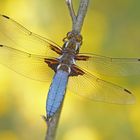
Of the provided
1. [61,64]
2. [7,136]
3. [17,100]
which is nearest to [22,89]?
[17,100]

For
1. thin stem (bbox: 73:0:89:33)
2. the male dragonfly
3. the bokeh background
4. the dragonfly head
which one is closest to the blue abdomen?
the male dragonfly

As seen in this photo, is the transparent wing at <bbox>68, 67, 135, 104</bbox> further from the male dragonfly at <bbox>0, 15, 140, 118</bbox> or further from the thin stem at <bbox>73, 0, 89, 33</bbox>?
the thin stem at <bbox>73, 0, 89, 33</bbox>

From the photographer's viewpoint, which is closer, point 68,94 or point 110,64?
point 110,64

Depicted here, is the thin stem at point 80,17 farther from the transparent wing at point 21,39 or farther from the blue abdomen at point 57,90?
the transparent wing at point 21,39

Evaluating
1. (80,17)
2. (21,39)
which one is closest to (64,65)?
(21,39)

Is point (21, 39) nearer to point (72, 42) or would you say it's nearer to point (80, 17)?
point (72, 42)

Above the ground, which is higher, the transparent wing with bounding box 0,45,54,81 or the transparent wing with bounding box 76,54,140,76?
the transparent wing with bounding box 76,54,140,76

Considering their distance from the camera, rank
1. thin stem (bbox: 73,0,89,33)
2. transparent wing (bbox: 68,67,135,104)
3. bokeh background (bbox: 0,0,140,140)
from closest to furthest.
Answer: thin stem (bbox: 73,0,89,33)
transparent wing (bbox: 68,67,135,104)
bokeh background (bbox: 0,0,140,140)

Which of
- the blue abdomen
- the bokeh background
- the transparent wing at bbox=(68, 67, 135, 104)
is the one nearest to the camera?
the blue abdomen
